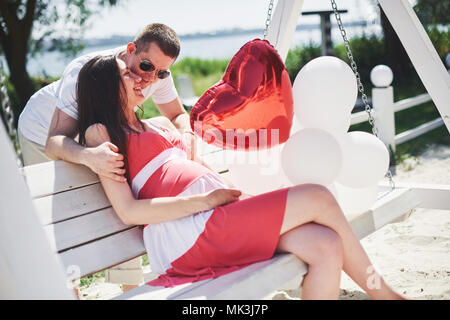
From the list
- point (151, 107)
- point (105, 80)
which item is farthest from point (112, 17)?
point (105, 80)

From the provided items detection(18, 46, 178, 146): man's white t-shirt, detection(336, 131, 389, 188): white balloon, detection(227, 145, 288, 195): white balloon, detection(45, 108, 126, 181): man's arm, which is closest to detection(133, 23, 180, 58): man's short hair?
detection(18, 46, 178, 146): man's white t-shirt

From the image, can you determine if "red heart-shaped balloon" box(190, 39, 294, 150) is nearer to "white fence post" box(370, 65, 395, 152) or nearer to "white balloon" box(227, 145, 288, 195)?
"white balloon" box(227, 145, 288, 195)

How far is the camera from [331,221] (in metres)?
1.99

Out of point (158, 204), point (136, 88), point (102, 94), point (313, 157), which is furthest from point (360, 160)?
point (102, 94)

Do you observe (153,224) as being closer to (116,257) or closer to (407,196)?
(116,257)

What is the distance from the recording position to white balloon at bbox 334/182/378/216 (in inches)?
94.3

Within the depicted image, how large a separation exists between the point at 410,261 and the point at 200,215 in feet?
5.83

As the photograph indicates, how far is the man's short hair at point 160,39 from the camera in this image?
8.00ft

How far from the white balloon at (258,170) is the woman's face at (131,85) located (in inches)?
21.3

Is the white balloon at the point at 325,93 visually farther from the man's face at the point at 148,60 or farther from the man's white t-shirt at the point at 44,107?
the man's white t-shirt at the point at 44,107

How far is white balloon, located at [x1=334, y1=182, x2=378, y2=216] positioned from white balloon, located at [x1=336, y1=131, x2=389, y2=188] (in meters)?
0.03

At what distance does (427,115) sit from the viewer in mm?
8289

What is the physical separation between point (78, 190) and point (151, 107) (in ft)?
29.2

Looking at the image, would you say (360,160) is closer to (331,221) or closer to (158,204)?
(331,221)
